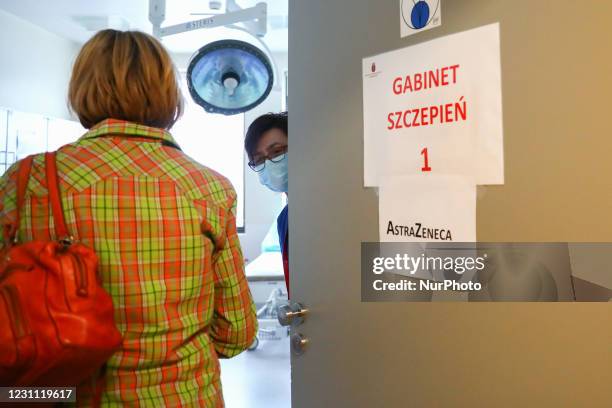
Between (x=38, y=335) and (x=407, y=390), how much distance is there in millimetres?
684

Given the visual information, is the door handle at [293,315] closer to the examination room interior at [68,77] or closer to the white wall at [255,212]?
the examination room interior at [68,77]

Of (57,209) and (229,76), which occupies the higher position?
(229,76)

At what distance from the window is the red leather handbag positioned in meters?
3.90

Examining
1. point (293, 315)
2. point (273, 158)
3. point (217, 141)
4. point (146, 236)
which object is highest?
point (217, 141)

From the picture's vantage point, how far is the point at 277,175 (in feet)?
5.54

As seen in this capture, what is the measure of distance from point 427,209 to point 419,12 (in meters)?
0.39

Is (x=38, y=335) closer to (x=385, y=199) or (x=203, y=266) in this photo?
(x=203, y=266)

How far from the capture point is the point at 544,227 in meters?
0.73

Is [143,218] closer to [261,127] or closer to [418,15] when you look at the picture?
[418,15]

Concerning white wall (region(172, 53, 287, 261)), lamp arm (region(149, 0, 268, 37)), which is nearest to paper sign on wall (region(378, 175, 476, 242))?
lamp arm (region(149, 0, 268, 37))

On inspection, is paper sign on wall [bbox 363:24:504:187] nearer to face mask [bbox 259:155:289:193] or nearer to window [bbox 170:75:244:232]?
face mask [bbox 259:155:289:193]

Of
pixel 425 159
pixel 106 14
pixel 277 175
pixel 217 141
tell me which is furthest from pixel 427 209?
pixel 217 141

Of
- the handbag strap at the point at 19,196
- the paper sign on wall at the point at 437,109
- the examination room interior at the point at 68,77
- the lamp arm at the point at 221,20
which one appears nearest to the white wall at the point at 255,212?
the examination room interior at the point at 68,77

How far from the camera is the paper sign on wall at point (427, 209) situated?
0.81 m
